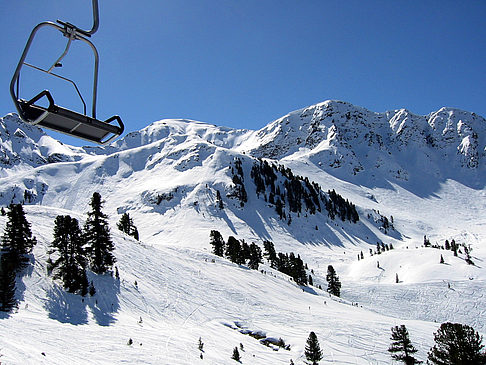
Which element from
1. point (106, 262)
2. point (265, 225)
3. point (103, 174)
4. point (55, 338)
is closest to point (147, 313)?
point (106, 262)

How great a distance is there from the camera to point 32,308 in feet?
80.6

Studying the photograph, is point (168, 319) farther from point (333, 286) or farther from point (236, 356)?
point (333, 286)

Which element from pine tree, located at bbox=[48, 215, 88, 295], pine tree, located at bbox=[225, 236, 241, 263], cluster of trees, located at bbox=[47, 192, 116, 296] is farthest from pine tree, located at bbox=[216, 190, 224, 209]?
pine tree, located at bbox=[48, 215, 88, 295]

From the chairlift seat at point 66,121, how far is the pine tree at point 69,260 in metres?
27.5

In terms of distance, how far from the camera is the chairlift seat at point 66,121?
6.07 meters

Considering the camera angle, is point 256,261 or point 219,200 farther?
point 219,200

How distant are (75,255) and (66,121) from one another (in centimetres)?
3085

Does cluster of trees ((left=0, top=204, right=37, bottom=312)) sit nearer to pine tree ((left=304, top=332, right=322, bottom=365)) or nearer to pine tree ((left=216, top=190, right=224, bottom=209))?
pine tree ((left=304, top=332, right=322, bottom=365))

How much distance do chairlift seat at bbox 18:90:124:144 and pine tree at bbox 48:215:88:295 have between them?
1083 inches

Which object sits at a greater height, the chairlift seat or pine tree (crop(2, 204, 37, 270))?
the chairlift seat

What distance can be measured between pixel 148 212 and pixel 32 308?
116 metres

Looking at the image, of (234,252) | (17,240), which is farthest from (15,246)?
(234,252)

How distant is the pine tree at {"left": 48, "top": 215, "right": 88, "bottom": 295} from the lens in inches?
1177

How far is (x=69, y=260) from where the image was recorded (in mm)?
31641
